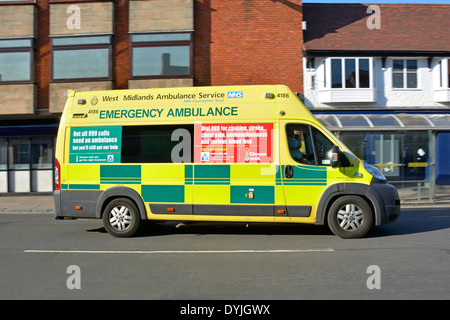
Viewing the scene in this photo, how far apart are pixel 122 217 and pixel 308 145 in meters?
3.65

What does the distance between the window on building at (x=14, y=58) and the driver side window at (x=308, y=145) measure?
14314 millimetres

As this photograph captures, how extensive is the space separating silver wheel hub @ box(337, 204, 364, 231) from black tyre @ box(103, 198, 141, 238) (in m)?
3.67

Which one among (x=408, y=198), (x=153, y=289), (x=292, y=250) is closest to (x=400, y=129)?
(x=408, y=198)

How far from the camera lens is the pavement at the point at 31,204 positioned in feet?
47.5

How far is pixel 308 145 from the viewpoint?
822 centimetres

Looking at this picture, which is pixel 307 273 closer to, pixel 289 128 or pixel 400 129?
pixel 289 128

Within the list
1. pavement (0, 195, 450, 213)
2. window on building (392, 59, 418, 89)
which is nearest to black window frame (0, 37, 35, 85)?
pavement (0, 195, 450, 213)

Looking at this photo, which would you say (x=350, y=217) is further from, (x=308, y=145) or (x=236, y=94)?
(x=236, y=94)

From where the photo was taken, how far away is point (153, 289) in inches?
209

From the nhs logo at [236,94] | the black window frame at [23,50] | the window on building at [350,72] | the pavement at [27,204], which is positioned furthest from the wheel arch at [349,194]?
the black window frame at [23,50]

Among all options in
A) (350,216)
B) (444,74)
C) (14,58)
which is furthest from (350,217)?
(14,58)

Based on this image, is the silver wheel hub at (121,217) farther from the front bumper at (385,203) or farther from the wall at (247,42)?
the wall at (247,42)

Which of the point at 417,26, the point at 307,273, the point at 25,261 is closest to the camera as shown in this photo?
the point at 307,273

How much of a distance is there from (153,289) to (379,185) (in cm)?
458
